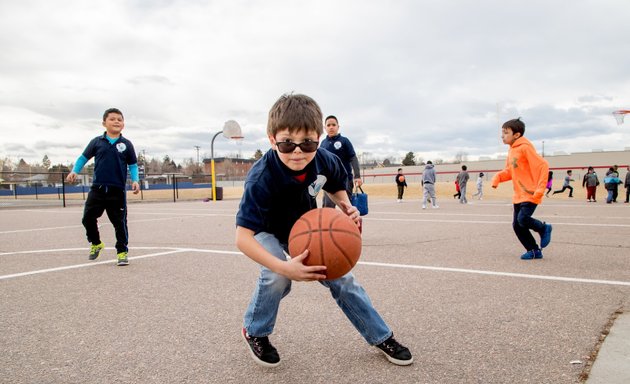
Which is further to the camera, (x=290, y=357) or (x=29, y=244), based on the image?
(x=29, y=244)

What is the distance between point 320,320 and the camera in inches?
132

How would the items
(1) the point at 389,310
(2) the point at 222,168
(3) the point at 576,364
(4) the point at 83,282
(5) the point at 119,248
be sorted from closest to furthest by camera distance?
(3) the point at 576,364 < (1) the point at 389,310 < (4) the point at 83,282 < (5) the point at 119,248 < (2) the point at 222,168

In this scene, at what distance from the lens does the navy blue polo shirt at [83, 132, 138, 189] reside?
5.92m

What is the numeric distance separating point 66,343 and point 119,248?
3.00m

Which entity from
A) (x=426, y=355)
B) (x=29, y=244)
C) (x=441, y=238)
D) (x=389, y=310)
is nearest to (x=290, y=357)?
(x=426, y=355)

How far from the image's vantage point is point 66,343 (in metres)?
2.92

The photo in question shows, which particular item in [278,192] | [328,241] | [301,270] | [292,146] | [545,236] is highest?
[292,146]

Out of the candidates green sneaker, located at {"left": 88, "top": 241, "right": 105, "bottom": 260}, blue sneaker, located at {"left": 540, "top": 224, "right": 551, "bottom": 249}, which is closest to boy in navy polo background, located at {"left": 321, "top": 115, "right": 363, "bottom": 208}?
blue sneaker, located at {"left": 540, "top": 224, "right": 551, "bottom": 249}

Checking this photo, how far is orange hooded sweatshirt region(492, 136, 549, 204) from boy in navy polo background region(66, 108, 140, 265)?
18.1ft

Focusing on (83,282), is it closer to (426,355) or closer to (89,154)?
(89,154)

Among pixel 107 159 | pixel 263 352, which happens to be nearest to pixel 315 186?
pixel 263 352

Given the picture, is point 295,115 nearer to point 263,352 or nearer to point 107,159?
point 263,352

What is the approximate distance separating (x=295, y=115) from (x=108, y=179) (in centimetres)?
440

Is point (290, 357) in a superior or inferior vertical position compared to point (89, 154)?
inferior
